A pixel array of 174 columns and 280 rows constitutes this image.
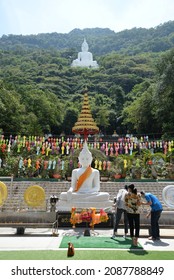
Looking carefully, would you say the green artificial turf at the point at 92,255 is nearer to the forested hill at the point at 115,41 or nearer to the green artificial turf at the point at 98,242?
the green artificial turf at the point at 98,242

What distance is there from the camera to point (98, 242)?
7.38m

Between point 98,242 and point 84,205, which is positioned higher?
point 84,205

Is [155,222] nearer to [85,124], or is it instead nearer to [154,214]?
[154,214]

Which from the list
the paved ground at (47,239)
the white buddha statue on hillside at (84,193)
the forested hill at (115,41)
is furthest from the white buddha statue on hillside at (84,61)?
the paved ground at (47,239)

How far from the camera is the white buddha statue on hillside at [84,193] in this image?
36.5 feet

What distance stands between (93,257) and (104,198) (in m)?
5.33

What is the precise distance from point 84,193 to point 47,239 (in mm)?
3770

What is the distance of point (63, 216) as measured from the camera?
10.0m

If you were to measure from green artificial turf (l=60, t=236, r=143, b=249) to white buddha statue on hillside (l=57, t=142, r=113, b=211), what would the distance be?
308 centimetres

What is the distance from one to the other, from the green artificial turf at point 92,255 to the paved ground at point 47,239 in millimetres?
446

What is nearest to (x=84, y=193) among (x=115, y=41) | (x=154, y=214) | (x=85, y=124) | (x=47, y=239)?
(x=85, y=124)

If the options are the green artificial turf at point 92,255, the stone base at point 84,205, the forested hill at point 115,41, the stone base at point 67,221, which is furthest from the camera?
the forested hill at point 115,41

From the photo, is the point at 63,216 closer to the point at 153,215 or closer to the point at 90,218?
the point at 90,218

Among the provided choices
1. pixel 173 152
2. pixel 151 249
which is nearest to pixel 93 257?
pixel 151 249
